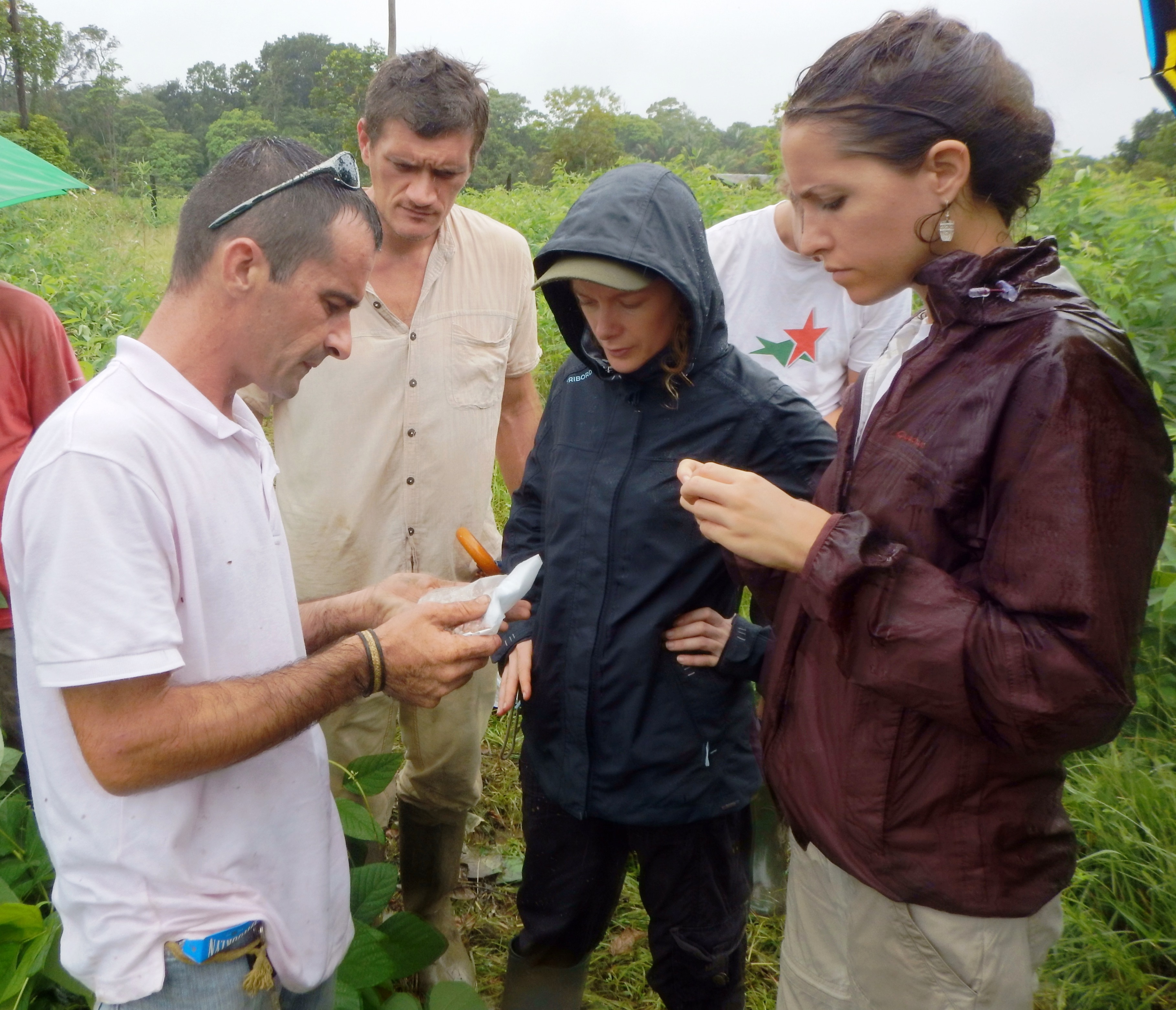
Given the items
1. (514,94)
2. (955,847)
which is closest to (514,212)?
(955,847)

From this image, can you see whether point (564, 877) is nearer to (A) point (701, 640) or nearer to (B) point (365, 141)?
(A) point (701, 640)

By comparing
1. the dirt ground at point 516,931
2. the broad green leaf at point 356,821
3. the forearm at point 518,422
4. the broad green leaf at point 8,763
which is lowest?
the dirt ground at point 516,931

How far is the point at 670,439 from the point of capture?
190 centimetres

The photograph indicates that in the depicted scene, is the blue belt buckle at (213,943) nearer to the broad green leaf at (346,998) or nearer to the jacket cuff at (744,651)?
the broad green leaf at (346,998)

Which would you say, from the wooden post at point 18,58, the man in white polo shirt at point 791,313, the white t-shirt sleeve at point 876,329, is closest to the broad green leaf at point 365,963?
the man in white polo shirt at point 791,313

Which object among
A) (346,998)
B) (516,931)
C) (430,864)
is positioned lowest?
(516,931)

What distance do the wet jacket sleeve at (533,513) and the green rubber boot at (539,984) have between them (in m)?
0.75

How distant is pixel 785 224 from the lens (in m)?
2.78

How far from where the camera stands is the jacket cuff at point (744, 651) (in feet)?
6.09

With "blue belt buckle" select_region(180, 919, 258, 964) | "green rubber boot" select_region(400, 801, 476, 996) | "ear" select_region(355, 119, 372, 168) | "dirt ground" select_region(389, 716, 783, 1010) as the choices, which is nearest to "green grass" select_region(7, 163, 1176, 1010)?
"dirt ground" select_region(389, 716, 783, 1010)

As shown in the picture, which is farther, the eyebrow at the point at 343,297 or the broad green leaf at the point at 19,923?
the broad green leaf at the point at 19,923

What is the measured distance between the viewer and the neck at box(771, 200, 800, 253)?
276 cm

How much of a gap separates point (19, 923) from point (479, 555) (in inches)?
44.5

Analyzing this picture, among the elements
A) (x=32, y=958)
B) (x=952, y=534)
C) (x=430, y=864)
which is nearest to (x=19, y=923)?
(x=32, y=958)
